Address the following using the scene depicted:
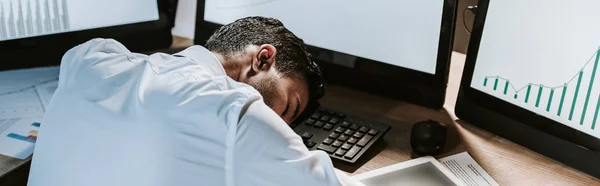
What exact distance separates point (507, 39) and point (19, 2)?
98 centimetres

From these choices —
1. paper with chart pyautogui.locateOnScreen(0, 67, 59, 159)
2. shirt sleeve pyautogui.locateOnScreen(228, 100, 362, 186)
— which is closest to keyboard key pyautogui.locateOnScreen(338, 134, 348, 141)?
shirt sleeve pyautogui.locateOnScreen(228, 100, 362, 186)

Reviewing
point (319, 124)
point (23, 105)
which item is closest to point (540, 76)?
point (319, 124)

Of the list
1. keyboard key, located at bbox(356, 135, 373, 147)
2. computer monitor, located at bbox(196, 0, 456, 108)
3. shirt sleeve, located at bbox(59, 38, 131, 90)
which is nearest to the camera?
shirt sleeve, located at bbox(59, 38, 131, 90)

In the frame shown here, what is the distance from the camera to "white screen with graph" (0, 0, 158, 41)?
1334mm

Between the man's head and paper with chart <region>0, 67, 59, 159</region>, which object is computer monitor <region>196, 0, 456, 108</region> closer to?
→ the man's head

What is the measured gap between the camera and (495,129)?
4.05 ft

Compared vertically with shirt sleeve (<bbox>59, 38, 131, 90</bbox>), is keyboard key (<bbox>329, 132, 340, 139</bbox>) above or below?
below

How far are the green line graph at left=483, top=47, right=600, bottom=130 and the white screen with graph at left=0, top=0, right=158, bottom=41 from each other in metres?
0.85

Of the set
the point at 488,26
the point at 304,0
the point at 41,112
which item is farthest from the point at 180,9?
the point at 488,26

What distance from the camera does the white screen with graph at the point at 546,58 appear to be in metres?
1.04

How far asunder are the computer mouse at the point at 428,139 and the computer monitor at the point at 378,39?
0.54ft

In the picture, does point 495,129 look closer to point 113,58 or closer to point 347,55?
point 347,55

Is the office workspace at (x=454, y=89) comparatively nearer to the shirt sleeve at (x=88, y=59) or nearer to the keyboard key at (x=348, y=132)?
the keyboard key at (x=348, y=132)

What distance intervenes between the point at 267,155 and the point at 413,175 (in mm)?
436
